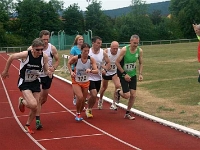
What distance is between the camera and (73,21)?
8856 centimetres

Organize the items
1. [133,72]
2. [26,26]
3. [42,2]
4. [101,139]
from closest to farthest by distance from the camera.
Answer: [101,139]
[133,72]
[26,26]
[42,2]

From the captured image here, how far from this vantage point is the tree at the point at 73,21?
8794 centimetres

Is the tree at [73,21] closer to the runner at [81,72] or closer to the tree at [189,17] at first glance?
the tree at [189,17]

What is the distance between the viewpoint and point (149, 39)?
8575cm

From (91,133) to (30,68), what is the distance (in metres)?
1.88

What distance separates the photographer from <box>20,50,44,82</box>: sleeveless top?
354 inches

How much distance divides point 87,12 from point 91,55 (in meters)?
78.5

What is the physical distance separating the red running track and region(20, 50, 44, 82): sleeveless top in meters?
1.21

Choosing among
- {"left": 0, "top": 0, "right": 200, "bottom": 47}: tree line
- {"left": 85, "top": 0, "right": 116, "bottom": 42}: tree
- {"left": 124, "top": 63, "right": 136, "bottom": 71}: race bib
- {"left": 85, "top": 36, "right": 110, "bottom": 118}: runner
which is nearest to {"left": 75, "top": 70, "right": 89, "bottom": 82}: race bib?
{"left": 85, "top": 36, "right": 110, "bottom": 118}: runner

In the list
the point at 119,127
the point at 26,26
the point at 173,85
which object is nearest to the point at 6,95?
the point at 173,85

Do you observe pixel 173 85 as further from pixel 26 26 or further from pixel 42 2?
pixel 42 2

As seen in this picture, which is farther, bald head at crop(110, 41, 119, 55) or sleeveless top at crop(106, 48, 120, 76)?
sleeveless top at crop(106, 48, 120, 76)

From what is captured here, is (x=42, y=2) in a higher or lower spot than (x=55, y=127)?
higher

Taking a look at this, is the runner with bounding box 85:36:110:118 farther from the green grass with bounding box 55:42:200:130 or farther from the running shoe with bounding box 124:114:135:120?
the green grass with bounding box 55:42:200:130
